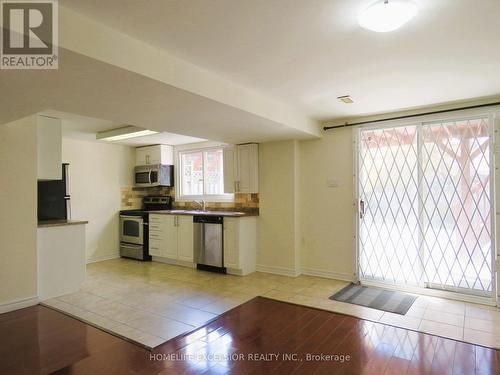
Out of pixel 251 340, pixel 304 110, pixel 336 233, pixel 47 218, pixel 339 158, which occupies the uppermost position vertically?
pixel 304 110

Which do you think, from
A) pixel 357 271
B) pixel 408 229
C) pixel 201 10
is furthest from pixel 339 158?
pixel 201 10

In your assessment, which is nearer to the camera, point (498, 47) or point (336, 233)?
point (498, 47)

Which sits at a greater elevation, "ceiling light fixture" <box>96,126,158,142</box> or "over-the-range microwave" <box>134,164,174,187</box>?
"ceiling light fixture" <box>96,126,158,142</box>

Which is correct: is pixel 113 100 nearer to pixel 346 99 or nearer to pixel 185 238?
pixel 346 99

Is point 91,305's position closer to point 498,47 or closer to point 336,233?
point 336,233

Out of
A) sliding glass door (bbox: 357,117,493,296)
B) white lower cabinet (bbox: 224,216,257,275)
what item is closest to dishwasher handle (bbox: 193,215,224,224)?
white lower cabinet (bbox: 224,216,257,275)

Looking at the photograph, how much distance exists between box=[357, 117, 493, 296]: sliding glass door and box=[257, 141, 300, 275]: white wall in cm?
91

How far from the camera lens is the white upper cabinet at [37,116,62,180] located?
140 inches

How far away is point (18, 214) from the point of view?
10.8 feet

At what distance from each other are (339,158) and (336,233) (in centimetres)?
104

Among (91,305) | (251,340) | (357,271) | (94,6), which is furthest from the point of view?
(357,271)

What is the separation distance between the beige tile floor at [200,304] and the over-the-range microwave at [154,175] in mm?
1873

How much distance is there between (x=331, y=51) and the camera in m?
2.22

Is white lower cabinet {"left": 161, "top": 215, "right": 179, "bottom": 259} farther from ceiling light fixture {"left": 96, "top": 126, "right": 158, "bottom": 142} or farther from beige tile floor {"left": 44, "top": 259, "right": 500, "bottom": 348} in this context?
ceiling light fixture {"left": 96, "top": 126, "right": 158, "bottom": 142}
